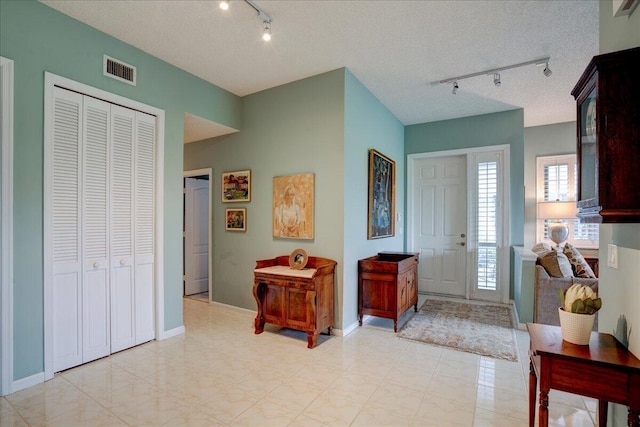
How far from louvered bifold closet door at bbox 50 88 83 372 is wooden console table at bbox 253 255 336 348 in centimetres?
166

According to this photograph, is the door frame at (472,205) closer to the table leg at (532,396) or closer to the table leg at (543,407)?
the table leg at (532,396)

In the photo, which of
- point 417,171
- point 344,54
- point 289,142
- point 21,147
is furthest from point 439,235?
point 21,147

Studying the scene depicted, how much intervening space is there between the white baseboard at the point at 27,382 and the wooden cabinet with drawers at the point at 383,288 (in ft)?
10.0

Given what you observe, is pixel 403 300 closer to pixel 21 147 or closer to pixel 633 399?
pixel 633 399

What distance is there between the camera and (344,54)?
3.30m

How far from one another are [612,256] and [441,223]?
378 centimetres

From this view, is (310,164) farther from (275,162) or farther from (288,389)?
(288,389)

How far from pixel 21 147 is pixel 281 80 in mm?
2646

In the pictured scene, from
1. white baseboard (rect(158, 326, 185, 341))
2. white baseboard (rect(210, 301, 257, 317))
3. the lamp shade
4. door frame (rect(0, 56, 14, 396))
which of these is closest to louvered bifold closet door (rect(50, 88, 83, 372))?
door frame (rect(0, 56, 14, 396))

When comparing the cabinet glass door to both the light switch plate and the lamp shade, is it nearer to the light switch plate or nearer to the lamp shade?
the light switch plate

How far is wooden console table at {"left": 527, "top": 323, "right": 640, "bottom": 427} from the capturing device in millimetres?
1348

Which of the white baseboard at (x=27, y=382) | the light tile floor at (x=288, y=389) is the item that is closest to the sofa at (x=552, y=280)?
the light tile floor at (x=288, y=389)

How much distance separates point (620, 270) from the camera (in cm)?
165

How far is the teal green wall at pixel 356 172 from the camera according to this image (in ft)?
11.9
